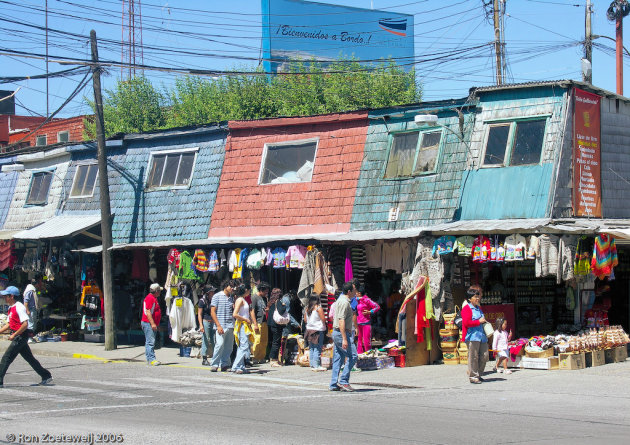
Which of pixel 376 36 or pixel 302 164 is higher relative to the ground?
pixel 376 36

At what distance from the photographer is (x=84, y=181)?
2559 centimetres

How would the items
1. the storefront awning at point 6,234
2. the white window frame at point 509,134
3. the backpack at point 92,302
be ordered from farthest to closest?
the storefront awning at point 6,234
the backpack at point 92,302
the white window frame at point 509,134

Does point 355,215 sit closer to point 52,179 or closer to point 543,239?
point 543,239

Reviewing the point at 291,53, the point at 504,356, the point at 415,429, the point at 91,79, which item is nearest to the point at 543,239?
the point at 504,356

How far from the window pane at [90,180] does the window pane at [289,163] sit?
664 cm

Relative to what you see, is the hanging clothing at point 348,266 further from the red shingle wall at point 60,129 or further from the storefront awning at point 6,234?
the red shingle wall at point 60,129

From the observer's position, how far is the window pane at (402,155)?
19156 millimetres

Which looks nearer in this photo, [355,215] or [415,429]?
[415,429]

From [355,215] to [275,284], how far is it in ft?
10.2

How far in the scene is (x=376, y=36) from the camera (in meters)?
54.8

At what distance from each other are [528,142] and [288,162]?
6545mm

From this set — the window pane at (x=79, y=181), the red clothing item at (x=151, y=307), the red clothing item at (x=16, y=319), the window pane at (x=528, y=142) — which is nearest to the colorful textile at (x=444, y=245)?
the window pane at (x=528, y=142)

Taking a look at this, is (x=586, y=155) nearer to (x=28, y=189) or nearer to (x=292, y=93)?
(x=28, y=189)

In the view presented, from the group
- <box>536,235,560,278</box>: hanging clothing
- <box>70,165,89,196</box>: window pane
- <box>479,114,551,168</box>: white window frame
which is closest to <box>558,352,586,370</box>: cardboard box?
<box>536,235,560,278</box>: hanging clothing
